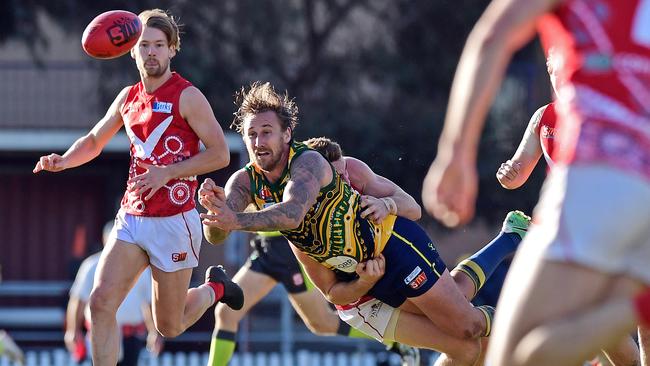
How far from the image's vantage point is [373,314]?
6.71 metres

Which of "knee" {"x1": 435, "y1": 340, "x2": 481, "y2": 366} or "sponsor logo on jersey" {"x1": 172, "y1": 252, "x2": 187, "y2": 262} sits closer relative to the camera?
"knee" {"x1": 435, "y1": 340, "x2": 481, "y2": 366}

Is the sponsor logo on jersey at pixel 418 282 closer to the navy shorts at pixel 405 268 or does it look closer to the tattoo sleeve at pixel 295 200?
the navy shorts at pixel 405 268

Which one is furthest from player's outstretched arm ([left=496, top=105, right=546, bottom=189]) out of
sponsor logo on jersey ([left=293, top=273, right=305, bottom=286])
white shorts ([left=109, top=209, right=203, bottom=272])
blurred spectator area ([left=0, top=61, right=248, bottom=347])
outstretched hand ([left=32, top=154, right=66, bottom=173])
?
blurred spectator area ([left=0, top=61, right=248, bottom=347])

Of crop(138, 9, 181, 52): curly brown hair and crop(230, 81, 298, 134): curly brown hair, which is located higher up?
crop(138, 9, 181, 52): curly brown hair

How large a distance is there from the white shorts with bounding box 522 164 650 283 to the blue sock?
3.35 m

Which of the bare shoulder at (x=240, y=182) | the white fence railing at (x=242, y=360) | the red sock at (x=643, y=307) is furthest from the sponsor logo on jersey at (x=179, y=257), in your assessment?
the white fence railing at (x=242, y=360)

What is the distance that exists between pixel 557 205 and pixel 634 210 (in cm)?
23

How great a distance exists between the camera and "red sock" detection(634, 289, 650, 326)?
366 centimetres

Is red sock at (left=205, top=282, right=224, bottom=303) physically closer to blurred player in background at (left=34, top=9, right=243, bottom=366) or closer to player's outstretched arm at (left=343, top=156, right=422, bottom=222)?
blurred player in background at (left=34, top=9, right=243, bottom=366)

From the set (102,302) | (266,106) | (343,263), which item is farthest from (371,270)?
(102,302)

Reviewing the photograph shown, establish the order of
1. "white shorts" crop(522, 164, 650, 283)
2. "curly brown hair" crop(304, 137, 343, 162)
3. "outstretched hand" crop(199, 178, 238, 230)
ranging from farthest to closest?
1. "curly brown hair" crop(304, 137, 343, 162)
2. "outstretched hand" crop(199, 178, 238, 230)
3. "white shorts" crop(522, 164, 650, 283)

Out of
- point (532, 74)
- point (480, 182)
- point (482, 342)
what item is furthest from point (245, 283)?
point (532, 74)

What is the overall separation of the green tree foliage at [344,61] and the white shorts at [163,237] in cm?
983

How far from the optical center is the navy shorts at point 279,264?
9117 millimetres
